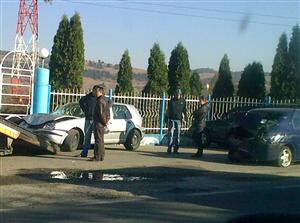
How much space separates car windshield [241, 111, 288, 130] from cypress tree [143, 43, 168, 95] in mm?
11437

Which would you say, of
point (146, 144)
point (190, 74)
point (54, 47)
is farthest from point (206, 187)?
point (190, 74)

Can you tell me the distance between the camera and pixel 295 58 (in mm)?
28391

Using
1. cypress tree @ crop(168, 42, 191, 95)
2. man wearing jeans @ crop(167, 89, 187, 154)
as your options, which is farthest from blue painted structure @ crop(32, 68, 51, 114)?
cypress tree @ crop(168, 42, 191, 95)

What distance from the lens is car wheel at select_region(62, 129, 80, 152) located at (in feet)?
49.2

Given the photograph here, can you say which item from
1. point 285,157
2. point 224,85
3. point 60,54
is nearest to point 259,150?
point 285,157

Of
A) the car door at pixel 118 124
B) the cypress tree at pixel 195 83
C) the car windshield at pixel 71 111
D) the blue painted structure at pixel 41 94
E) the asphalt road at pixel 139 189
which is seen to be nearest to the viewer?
the asphalt road at pixel 139 189

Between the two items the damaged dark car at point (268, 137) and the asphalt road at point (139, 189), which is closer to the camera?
the asphalt road at point (139, 189)

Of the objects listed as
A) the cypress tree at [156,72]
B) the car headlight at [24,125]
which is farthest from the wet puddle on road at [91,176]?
the cypress tree at [156,72]

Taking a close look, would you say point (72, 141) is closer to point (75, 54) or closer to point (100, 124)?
point (100, 124)

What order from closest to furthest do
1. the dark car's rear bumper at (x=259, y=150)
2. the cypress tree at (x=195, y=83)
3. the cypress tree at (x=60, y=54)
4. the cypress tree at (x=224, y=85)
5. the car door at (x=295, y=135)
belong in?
the dark car's rear bumper at (x=259, y=150)
the car door at (x=295, y=135)
the cypress tree at (x=60, y=54)
the cypress tree at (x=224, y=85)
the cypress tree at (x=195, y=83)

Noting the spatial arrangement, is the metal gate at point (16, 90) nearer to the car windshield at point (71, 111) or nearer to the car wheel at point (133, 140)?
the car windshield at point (71, 111)

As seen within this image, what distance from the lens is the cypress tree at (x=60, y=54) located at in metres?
24.3

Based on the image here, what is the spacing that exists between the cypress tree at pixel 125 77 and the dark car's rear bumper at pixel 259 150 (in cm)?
1248

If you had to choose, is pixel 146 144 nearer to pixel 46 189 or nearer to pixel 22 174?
pixel 22 174
